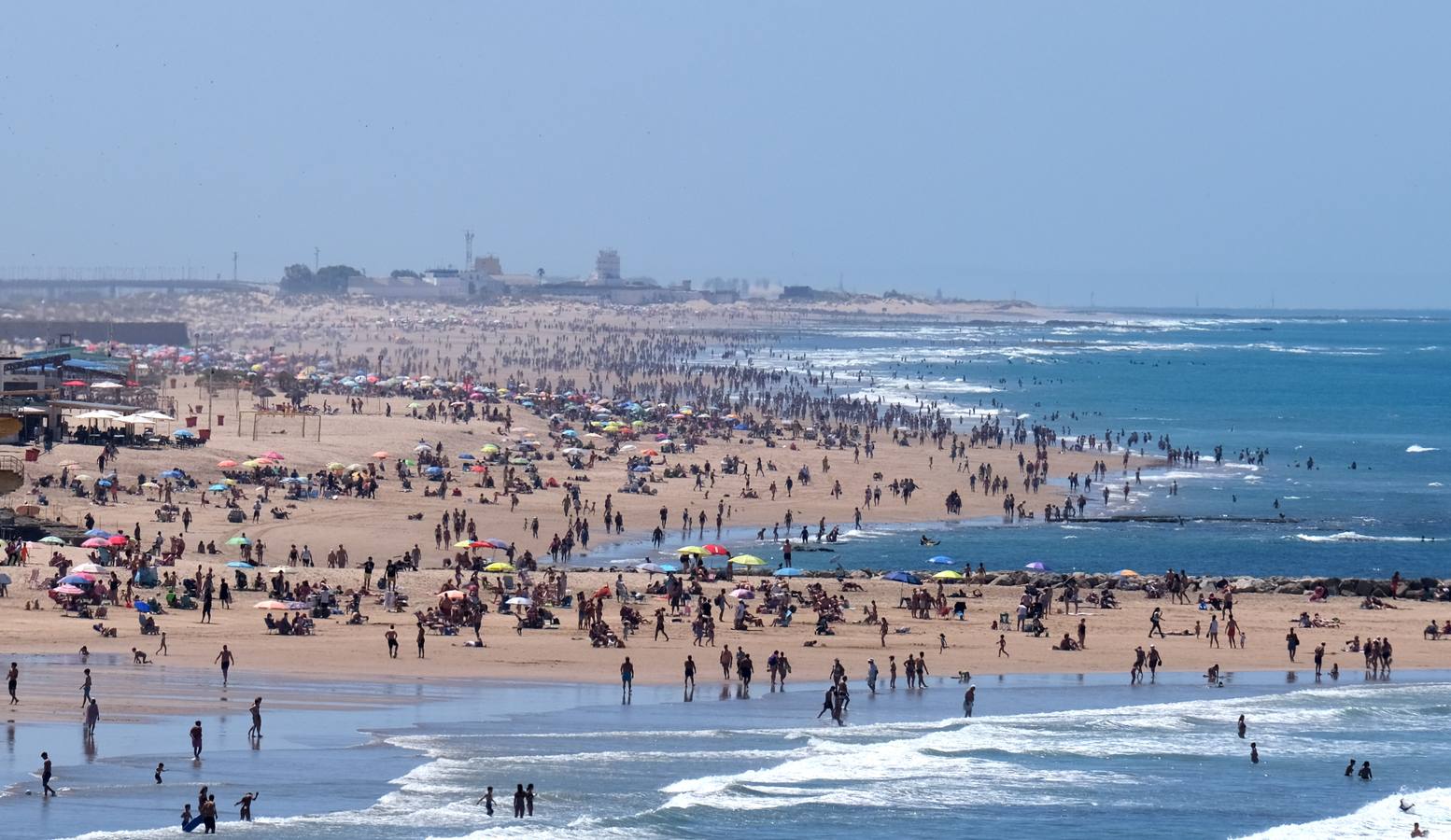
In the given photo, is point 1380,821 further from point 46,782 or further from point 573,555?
point 573,555

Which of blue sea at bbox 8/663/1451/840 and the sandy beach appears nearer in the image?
blue sea at bbox 8/663/1451/840

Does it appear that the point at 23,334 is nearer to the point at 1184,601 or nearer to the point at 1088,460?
the point at 1088,460

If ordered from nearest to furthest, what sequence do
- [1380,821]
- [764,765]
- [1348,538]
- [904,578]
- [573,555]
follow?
[1380,821] → [764,765] → [904,578] → [573,555] → [1348,538]

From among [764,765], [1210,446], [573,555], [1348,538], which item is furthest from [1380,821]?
[1210,446]

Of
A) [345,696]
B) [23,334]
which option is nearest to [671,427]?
[345,696]

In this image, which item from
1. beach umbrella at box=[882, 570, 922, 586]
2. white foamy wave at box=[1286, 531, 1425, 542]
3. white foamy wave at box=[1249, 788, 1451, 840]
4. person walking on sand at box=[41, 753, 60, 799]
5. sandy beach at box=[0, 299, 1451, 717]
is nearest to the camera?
person walking on sand at box=[41, 753, 60, 799]

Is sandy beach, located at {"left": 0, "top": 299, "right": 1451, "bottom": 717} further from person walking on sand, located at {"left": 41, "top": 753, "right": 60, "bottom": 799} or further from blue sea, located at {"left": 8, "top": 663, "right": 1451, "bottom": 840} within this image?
person walking on sand, located at {"left": 41, "top": 753, "right": 60, "bottom": 799}

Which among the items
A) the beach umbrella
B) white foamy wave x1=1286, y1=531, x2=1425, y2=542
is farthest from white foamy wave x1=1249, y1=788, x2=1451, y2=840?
white foamy wave x1=1286, y1=531, x2=1425, y2=542

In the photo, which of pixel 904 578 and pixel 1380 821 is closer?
pixel 1380 821
